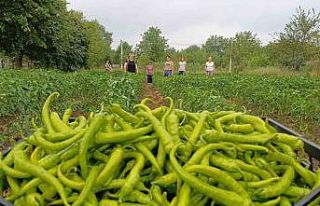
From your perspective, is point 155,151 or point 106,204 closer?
point 106,204

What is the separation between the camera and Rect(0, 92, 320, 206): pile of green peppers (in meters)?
1.97

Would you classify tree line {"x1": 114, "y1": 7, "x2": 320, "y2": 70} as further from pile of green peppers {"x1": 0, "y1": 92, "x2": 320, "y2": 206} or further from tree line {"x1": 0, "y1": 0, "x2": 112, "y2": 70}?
pile of green peppers {"x1": 0, "y1": 92, "x2": 320, "y2": 206}

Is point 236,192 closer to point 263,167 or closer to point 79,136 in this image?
point 263,167

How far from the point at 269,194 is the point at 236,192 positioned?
0.17 m

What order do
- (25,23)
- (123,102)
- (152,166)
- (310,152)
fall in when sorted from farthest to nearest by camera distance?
(25,23) → (123,102) → (310,152) → (152,166)

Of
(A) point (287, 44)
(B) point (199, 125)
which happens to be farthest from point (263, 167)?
(A) point (287, 44)

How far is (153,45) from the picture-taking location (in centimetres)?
6059

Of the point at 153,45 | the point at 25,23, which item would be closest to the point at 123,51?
the point at 153,45

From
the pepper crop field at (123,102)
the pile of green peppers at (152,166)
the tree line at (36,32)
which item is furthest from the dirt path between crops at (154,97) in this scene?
the tree line at (36,32)

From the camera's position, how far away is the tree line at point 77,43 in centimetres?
3262

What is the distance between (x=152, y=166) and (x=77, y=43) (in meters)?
51.8

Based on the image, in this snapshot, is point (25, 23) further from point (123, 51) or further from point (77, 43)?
point (123, 51)

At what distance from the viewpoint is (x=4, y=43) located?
112ft

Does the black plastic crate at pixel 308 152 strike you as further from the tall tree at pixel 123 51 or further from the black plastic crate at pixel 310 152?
the tall tree at pixel 123 51
